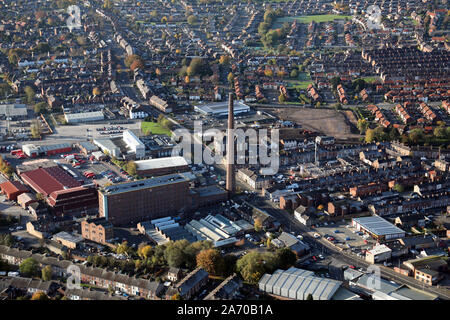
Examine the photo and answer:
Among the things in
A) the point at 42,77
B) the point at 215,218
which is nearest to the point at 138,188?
the point at 215,218

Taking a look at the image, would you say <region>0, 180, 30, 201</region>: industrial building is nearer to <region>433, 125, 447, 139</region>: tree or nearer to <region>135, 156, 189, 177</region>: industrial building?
<region>135, 156, 189, 177</region>: industrial building

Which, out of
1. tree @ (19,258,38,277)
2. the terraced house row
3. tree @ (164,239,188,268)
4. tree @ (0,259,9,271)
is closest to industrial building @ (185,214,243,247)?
tree @ (164,239,188,268)

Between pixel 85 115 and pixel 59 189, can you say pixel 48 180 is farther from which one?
pixel 85 115

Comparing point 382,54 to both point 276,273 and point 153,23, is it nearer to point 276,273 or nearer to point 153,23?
point 153,23

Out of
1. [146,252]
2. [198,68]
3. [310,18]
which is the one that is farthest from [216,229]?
[310,18]

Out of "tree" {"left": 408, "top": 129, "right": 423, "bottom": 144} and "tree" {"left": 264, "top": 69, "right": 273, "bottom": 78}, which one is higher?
"tree" {"left": 264, "top": 69, "right": 273, "bottom": 78}

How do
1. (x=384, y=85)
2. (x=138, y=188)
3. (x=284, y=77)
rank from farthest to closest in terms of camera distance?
(x=284, y=77) < (x=384, y=85) < (x=138, y=188)

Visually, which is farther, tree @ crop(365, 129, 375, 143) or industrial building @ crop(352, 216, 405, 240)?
tree @ crop(365, 129, 375, 143)

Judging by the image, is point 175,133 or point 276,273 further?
point 175,133
